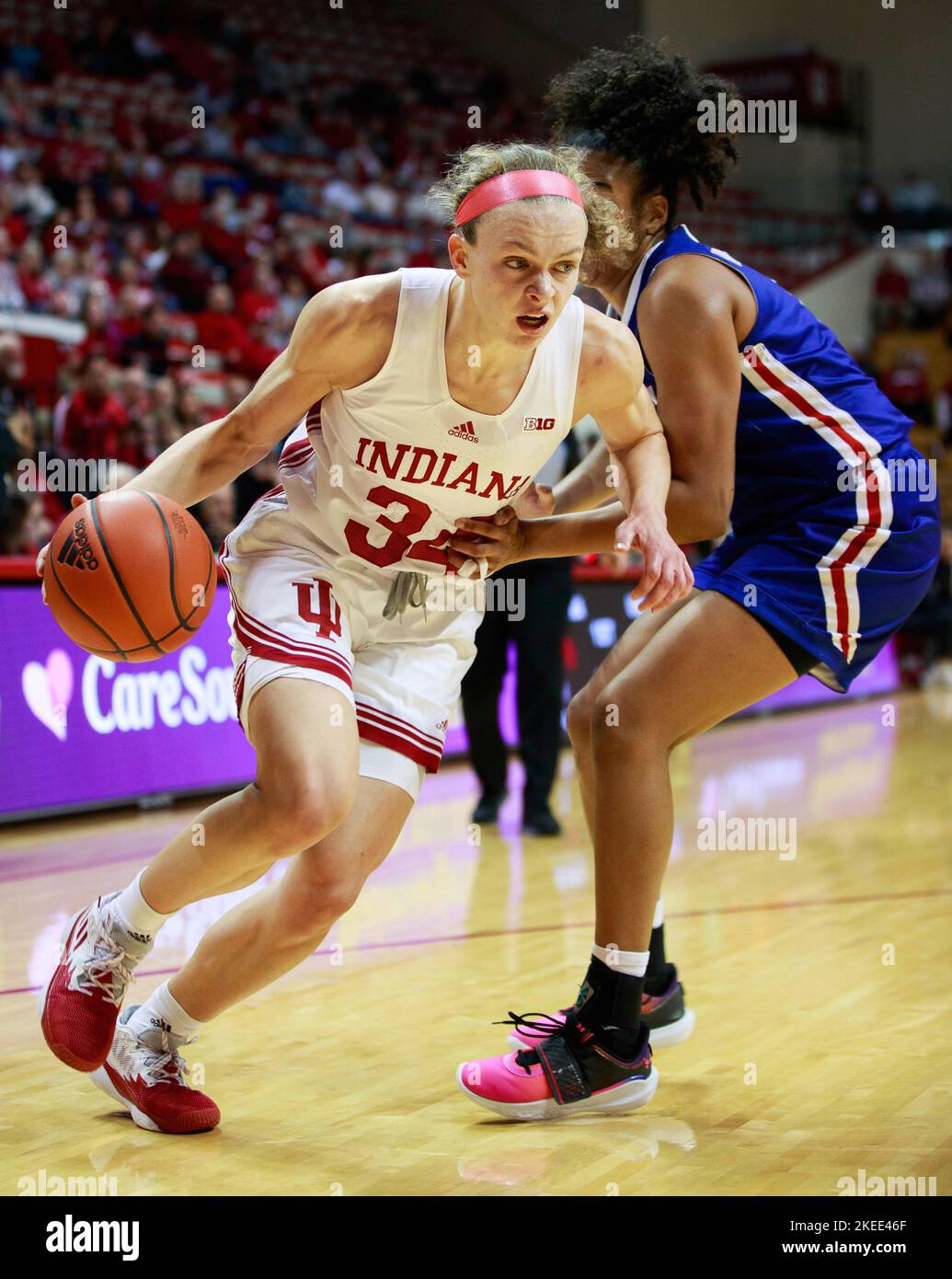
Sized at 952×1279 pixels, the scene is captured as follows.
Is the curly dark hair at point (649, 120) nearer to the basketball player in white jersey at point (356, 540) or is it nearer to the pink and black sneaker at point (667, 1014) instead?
the basketball player in white jersey at point (356, 540)

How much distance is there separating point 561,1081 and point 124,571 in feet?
4.40

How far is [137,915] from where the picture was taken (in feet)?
9.58

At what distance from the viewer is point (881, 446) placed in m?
3.15

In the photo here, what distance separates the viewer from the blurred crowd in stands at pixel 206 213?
29.8ft

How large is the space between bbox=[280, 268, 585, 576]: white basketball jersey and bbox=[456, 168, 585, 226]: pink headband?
0.17 meters

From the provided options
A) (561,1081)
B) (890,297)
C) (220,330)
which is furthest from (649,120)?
(890,297)

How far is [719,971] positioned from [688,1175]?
1645mm

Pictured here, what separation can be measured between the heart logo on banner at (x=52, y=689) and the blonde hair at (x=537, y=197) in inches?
153

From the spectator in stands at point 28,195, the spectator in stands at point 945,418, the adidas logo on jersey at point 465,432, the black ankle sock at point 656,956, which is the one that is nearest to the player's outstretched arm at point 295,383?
the adidas logo on jersey at point 465,432

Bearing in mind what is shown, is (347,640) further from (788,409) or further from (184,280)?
(184,280)
